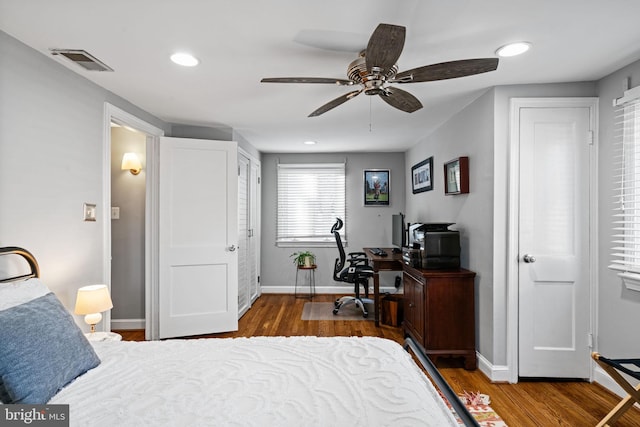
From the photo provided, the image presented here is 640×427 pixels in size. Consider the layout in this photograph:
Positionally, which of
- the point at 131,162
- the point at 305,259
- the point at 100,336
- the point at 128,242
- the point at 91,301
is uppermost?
the point at 131,162

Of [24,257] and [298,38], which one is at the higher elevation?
[298,38]

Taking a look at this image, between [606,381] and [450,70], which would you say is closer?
[450,70]

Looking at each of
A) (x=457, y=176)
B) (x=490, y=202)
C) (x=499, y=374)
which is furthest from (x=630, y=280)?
(x=457, y=176)

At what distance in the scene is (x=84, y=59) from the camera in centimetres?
222

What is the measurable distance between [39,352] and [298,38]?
1.97m

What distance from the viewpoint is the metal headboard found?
5.89ft

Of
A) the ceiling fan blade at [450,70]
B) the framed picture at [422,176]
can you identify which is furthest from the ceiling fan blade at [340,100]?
the framed picture at [422,176]

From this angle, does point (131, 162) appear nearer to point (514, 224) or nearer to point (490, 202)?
point (490, 202)

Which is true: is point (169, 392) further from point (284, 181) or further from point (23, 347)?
point (284, 181)

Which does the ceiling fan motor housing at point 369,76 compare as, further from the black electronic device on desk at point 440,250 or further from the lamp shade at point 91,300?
the lamp shade at point 91,300

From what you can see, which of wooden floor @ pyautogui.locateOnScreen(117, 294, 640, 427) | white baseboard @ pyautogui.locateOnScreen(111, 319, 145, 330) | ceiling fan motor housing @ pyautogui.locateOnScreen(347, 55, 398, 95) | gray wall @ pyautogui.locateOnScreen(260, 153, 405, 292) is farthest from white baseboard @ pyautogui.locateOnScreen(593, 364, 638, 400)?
white baseboard @ pyautogui.locateOnScreen(111, 319, 145, 330)

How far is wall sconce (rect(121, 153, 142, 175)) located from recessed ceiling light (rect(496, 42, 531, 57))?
12.2ft

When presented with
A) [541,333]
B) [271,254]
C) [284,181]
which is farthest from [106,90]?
[541,333]

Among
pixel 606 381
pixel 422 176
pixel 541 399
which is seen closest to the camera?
pixel 541 399
